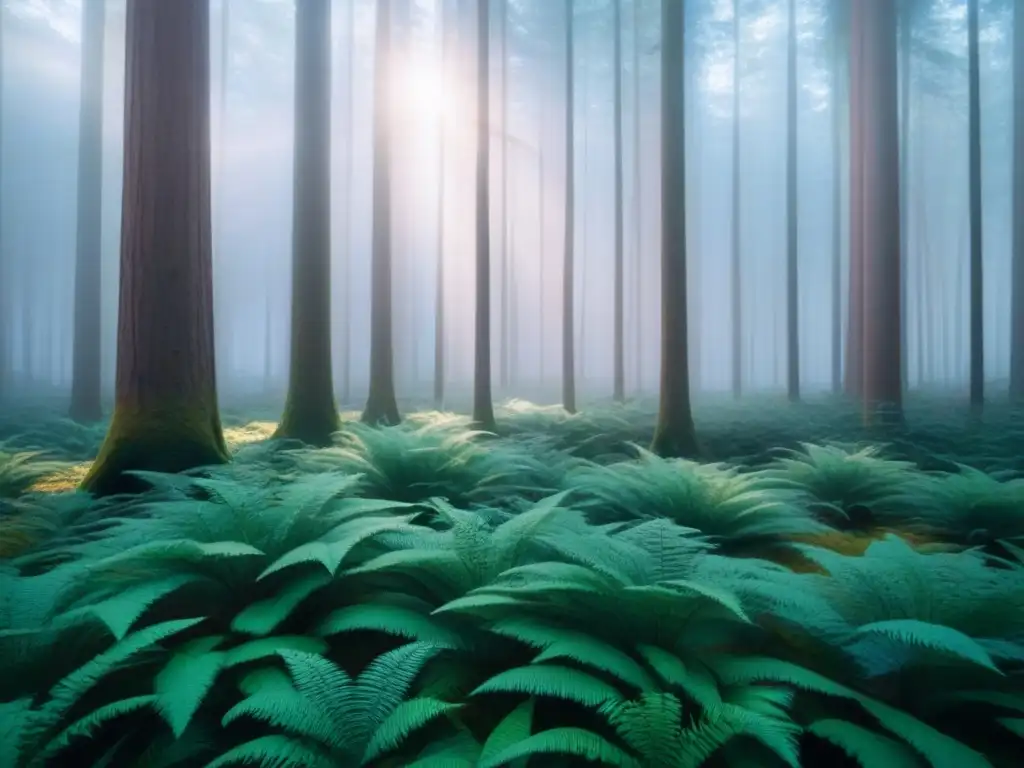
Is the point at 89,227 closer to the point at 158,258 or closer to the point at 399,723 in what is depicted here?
the point at 158,258

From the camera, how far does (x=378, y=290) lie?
11500mm

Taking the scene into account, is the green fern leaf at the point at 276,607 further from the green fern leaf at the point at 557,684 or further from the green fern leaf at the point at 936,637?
the green fern leaf at the point at 936,637

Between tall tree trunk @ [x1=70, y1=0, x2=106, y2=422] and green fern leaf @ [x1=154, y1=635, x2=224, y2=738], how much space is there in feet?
41.5

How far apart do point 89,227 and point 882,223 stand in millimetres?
15288

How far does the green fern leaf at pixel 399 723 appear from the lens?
1787 mm

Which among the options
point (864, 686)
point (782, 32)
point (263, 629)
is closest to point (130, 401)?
point (263, 629)

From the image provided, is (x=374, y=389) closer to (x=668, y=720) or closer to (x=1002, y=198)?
(x=668, y=720)

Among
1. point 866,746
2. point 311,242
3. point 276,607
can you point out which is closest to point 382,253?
point 311,242

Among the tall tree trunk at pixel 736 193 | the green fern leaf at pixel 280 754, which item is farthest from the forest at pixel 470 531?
the tall tree trunk at pixel 736 193

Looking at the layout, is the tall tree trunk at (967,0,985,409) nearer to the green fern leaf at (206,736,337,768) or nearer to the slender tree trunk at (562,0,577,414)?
the slender tree trunk at (562,0,577,414)

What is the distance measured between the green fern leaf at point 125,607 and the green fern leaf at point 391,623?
650mm

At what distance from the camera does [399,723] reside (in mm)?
1832

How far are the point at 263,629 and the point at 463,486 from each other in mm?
3221

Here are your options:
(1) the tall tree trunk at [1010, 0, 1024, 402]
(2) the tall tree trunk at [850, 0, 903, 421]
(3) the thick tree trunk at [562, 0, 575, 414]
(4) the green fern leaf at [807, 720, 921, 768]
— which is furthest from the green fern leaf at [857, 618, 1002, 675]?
(1) the tall tree trunk at [1010, 0, 1024, 402]
